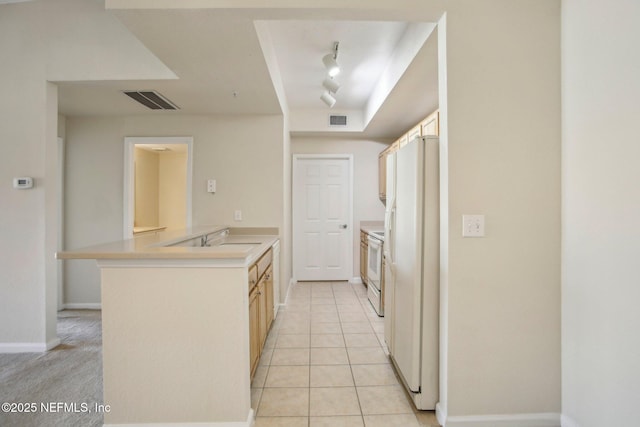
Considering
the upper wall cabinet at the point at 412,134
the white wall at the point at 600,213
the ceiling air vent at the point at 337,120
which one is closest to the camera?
the white wall at the point at 600,213

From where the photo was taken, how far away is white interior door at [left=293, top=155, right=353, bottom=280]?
4.77m

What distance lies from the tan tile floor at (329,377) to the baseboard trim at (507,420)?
143mm

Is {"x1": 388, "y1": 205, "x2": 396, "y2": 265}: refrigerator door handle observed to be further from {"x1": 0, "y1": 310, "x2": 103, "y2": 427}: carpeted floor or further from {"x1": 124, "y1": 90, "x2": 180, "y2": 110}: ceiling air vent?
{"x1": 124, "y1": 90, "x2": 180, "y2": 110}: ceiling air vent

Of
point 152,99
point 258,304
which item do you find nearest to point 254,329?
point 258,304

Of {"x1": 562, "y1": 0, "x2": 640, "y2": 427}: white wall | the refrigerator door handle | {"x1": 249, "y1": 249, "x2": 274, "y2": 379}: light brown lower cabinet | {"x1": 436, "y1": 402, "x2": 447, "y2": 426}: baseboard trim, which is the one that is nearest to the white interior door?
{"x1": 249, "y1": 249, "x2": 274, "y2": 379}: light brown lower cabinet

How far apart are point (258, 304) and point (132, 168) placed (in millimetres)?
2545

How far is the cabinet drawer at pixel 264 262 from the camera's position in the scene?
2198 millimetres

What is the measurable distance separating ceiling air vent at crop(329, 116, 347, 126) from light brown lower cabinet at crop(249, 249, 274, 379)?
253 cm

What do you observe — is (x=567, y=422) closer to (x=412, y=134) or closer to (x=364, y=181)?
(x=412, y=134)

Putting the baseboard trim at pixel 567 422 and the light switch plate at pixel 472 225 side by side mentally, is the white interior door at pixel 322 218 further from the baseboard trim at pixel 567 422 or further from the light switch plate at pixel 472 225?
the baseboard trim at pixel 567 422

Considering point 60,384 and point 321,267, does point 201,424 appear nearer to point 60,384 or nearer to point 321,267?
point 60,384

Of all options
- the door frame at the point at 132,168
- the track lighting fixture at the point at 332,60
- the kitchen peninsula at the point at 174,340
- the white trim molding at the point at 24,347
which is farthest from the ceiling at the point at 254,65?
the white trim molding at the point at 24,347

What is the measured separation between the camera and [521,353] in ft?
5.33

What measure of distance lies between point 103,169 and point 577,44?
4377 mm
